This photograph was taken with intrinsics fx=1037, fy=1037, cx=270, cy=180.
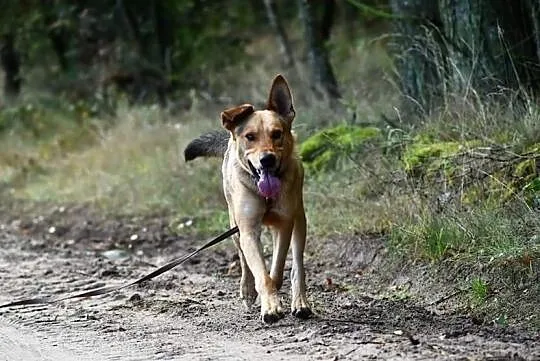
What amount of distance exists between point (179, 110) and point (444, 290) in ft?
39.1

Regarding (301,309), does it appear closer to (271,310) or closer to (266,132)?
(271,310)

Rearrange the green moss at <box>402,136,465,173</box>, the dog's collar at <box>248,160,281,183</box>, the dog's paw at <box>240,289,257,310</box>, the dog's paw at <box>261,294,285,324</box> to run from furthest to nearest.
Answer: the green moss at <box>402,136,465,173</box>
the dog's paw at <box>240,289,257,310</box>
the dog's collar at <box>248,160,281,183</box>
the dog's paw at <box>261,294,285,324</box>

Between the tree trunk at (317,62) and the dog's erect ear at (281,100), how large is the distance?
303 inches

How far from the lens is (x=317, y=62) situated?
1498cm

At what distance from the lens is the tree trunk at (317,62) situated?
14680mm

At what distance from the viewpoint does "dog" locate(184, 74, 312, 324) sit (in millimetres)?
6398

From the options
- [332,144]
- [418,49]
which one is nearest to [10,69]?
[332,144]

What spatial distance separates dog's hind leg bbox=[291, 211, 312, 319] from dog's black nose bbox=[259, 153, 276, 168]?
21.1 inches

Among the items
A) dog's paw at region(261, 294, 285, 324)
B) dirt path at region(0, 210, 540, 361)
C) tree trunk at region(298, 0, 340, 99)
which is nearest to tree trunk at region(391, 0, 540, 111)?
dirt path at region(0, 210, 540, 361)

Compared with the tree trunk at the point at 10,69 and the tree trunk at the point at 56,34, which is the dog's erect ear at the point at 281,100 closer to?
the tree trunk at the point at 56,34

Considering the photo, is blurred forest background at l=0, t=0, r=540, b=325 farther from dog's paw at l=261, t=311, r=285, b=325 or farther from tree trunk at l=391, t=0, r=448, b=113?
dog's paw at l=261, t=311, r=285, b=325

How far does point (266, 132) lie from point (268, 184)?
331 millimetres

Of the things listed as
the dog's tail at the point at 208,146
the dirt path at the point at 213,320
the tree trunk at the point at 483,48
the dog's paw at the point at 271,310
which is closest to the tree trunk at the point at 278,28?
the tree trunk at the point at 483,48

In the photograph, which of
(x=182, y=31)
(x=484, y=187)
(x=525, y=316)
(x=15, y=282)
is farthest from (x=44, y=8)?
(x=525, y=316)
